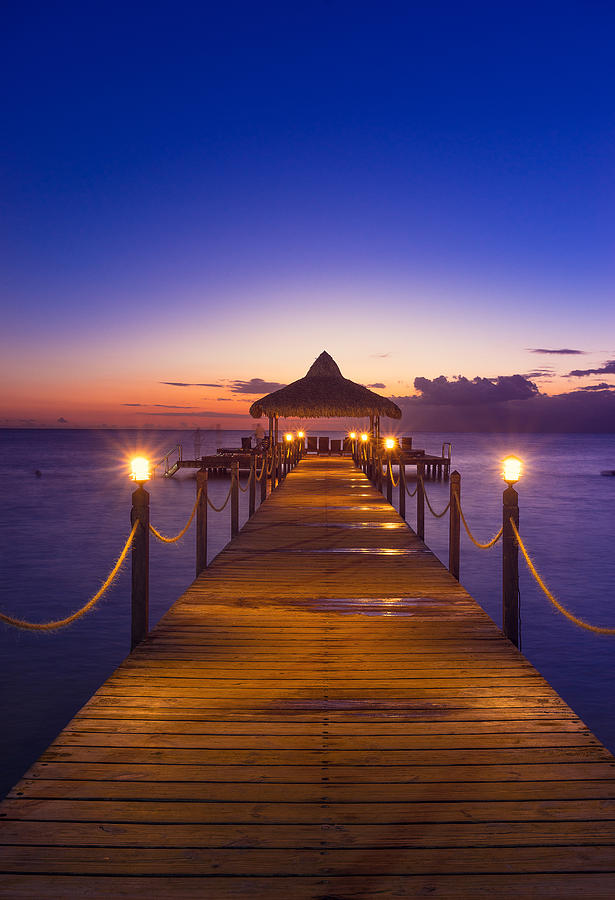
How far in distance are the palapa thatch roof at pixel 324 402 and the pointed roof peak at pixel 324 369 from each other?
2.34 ft

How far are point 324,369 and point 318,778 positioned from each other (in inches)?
888

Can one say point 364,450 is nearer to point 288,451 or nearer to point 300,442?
point 288,451

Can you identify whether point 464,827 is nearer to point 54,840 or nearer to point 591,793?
point 591,793

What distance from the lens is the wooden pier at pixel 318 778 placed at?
2.40 metres

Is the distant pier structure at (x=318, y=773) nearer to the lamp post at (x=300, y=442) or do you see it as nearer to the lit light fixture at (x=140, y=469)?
the lit light fixture at (x=140, y=469)

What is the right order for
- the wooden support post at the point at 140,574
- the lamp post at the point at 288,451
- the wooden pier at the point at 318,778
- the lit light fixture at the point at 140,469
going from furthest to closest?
the lamp post at the point at 288,451 → the lit light fixture at the point at 140,469 → the wooden support post at the point at 140,574 → the wooden pier at the point at 318,778

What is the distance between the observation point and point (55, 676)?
8836 mm

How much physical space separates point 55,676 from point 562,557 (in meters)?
14.3

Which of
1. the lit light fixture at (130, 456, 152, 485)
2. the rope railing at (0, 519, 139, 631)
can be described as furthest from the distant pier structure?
the lit light fixture at (130, 456, 152, 485)

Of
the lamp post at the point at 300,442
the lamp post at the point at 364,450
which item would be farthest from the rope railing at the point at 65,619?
the lamp post at the point at 300,442

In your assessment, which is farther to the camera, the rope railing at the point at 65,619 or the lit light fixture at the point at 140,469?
the lit light fixture at the point at 140,469

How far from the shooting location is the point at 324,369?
2508 centimetres

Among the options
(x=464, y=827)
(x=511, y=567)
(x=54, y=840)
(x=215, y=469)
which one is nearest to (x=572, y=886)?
(x=464, y=827)

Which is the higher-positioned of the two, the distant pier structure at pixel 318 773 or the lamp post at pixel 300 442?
the lamp post at pixel 300 442
